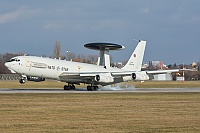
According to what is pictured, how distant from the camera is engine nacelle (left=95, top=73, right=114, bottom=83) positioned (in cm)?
6612

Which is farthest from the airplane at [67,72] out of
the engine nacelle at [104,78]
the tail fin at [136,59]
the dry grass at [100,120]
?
the dry grass at [100,120]

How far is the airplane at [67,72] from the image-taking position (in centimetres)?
6112

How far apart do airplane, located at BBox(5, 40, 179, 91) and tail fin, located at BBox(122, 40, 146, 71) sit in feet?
3.65

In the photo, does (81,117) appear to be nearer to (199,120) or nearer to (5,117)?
(5,117)

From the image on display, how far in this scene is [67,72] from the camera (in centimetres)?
6488

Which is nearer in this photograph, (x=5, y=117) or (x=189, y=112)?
(x=5, y=117)

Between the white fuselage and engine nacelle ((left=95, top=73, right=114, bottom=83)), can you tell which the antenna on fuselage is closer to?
engine nacelle ((left=95, top=73, right=114, bottom=83))

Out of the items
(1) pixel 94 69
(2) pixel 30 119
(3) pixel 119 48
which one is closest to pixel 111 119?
(2) pixel 30 119

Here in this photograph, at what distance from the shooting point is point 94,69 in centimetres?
6988

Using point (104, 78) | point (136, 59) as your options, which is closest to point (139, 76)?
point (104, 78)

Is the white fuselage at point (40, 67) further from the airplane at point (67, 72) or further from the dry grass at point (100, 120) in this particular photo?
the dry grass at point (100, 120)

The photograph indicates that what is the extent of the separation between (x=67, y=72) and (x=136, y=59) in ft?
48.1

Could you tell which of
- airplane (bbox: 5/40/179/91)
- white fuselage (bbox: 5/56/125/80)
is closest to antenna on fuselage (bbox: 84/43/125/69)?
airplane (bbox: 5/40/179/91)

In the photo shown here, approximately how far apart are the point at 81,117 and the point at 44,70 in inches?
1440
